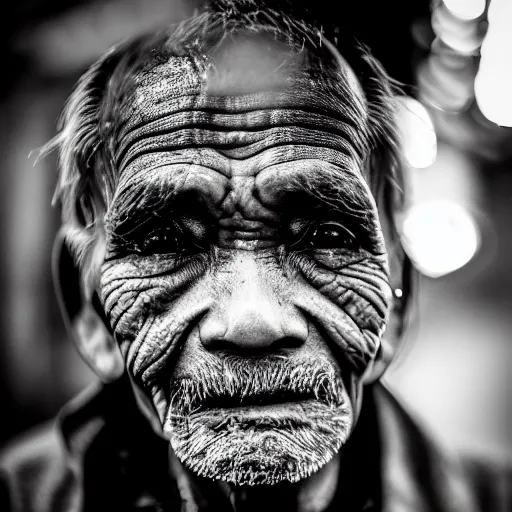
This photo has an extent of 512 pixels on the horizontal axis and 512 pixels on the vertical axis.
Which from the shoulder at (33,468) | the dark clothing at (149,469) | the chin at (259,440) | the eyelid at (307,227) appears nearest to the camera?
the chin at (259,440)

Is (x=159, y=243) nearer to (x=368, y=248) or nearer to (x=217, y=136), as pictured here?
(x=217, y=136)

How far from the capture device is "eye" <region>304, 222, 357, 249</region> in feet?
4.86

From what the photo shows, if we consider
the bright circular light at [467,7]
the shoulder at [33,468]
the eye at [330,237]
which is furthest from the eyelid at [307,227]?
the shoulder at [33,468]

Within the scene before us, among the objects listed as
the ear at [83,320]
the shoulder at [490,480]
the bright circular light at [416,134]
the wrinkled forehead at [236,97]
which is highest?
the wrinkled forehead at [236,97]

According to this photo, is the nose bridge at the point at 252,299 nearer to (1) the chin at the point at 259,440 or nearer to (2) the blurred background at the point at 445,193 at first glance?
(1) the chin at the point at 259,440

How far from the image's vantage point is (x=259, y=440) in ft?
4.43

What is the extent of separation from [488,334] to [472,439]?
0.99 ft

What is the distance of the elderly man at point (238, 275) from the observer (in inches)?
54.6

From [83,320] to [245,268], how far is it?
1.77 ft

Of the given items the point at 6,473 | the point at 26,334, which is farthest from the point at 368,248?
the point at 6,473

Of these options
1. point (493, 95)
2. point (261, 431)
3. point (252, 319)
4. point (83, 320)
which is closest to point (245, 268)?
point (252, 319)

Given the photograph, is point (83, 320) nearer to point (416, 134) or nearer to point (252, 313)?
point (252, 313)

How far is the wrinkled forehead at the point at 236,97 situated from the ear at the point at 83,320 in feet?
1.21

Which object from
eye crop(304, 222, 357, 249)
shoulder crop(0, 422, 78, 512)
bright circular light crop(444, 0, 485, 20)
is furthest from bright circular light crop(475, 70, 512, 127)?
shoulder crop(0, 422, 78, 512)
